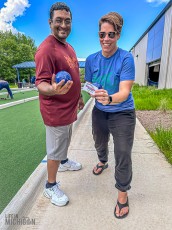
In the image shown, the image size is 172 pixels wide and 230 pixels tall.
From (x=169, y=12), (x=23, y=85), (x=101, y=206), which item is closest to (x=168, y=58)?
(x=169, y=12)

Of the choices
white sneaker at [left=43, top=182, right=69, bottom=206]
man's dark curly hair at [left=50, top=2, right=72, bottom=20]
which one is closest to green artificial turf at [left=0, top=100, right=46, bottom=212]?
white sneaker at [left=43, top=182, right=69, bottom=206]

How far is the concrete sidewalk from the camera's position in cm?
204

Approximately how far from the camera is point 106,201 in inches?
94.4

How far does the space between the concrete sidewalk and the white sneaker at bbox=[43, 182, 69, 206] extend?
0.05 m

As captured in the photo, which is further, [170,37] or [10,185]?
[170,37]

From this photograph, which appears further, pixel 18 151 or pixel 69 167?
pixel 18 151

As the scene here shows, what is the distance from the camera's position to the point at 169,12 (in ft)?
48.2

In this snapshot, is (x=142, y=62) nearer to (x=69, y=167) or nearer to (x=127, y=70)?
(x=69, y=167)

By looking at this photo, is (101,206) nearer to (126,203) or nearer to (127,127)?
(126,203)

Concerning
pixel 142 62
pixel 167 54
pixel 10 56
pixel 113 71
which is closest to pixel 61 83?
pixel 113 71

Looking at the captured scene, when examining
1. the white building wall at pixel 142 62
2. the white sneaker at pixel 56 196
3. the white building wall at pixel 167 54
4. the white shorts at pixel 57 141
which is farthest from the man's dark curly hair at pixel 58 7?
the white building wall at pixel 142 62

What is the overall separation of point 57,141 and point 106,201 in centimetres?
92

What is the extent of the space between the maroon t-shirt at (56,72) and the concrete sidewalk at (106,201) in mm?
954

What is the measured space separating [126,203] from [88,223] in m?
0.48
